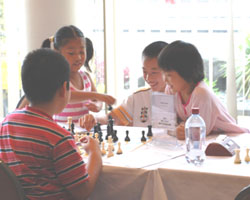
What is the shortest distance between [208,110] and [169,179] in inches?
29.8

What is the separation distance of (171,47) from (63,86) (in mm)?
977

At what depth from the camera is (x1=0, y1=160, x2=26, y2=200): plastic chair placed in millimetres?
1383

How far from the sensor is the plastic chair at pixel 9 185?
1.38m

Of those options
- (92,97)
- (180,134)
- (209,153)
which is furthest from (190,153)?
(92,97)

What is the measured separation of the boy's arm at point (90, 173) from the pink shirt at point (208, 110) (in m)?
0.82

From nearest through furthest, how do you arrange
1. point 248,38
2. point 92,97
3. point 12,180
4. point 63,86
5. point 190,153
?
point 12,180 < point 63,86 < point 190,153 < point 92,97 < point 248,38

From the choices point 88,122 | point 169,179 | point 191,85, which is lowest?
point 169,179

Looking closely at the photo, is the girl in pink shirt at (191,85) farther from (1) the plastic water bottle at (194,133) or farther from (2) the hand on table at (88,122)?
(2) the hand on table at (88,122)

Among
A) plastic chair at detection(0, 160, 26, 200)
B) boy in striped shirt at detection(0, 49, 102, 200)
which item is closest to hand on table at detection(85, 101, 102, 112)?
boy in striped shirt at detection(0, 49, 102, 200)

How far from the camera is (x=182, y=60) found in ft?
7.54

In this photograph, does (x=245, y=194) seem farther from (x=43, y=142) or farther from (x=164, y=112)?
(x=164, y=112)

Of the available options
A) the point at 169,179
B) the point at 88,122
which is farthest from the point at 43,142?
the point at 88,122

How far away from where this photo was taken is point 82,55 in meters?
2.84

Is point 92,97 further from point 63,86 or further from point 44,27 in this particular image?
point 44,27
